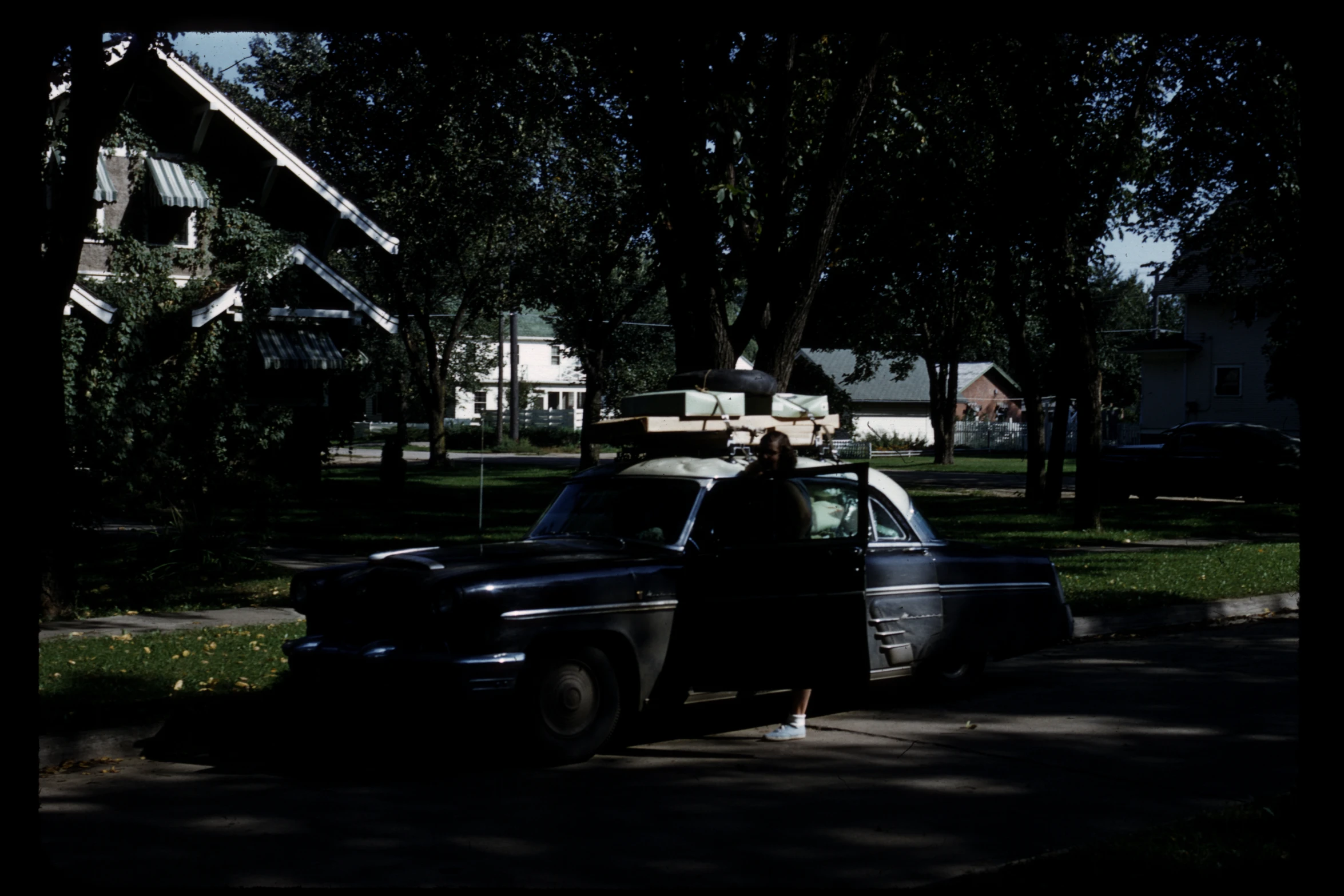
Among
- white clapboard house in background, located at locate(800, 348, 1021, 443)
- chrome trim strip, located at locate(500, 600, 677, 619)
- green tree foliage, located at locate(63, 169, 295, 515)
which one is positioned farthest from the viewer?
white clapboard house in background, located at locate(800, 348, 1021, 443)

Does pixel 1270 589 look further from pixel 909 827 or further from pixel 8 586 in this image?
pixel 8 586

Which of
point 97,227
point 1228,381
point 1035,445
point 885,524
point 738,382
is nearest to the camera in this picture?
point 885,524

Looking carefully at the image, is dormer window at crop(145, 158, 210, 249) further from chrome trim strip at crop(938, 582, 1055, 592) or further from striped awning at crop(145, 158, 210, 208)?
chrome trim strip at crop(938, 582, 1055, 592)

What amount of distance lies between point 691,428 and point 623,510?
0.86m

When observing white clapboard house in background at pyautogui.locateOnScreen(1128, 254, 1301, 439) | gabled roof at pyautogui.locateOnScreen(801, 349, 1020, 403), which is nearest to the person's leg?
white clapboard house in background at pyautogui.locateOnScreen(1128, 254, 1301, 439)

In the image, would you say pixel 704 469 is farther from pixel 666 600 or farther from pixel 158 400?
pixel 158 400

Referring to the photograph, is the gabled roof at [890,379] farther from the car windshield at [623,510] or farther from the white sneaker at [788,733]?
the white sneaker at [788,733]

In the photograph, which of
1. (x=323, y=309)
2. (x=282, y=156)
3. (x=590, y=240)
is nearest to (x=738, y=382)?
(x=323, y=309)

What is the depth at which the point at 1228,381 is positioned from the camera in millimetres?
51594

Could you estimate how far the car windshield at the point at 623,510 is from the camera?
8008mm

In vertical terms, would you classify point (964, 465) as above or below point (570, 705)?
above

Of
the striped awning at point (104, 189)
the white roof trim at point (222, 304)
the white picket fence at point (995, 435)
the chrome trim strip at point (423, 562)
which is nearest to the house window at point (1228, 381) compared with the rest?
the white picket fence at point (995, 435)

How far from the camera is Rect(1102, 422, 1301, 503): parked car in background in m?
27.5

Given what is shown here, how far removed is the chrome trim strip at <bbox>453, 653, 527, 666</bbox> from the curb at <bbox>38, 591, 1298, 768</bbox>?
236 centimetres
